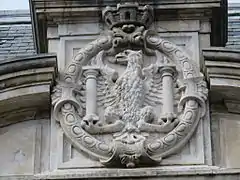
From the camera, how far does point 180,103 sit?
47.9 ft

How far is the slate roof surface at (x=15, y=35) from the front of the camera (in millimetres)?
18516

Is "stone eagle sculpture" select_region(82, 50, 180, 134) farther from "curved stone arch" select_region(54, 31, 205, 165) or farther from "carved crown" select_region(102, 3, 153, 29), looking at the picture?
"carved crown" select_region(102, 3, 153, 29)

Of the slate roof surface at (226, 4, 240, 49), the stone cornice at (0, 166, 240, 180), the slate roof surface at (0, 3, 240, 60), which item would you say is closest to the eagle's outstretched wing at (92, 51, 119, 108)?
the stone cornice at (0, 166, 240, 180)

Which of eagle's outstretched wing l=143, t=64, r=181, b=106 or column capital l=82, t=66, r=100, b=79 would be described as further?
column capital l=82, t=66, r=100, b=79

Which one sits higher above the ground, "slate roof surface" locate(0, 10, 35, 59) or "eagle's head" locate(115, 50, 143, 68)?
"slate roof surface" locate(0, 10, 35, 59)

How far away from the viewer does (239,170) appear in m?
13.9

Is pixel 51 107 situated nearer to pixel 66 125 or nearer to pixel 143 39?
pixel 66 125

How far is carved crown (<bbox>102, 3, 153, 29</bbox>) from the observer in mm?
15312

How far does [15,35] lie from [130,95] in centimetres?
549

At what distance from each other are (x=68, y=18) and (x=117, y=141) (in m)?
2.23

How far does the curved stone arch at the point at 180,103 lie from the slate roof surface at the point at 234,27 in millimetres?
3257

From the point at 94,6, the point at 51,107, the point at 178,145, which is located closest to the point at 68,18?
the point at 94,6

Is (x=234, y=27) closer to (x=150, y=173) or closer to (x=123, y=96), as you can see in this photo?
(x=123, y=96)

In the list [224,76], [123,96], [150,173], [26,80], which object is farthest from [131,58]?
[150,173]
